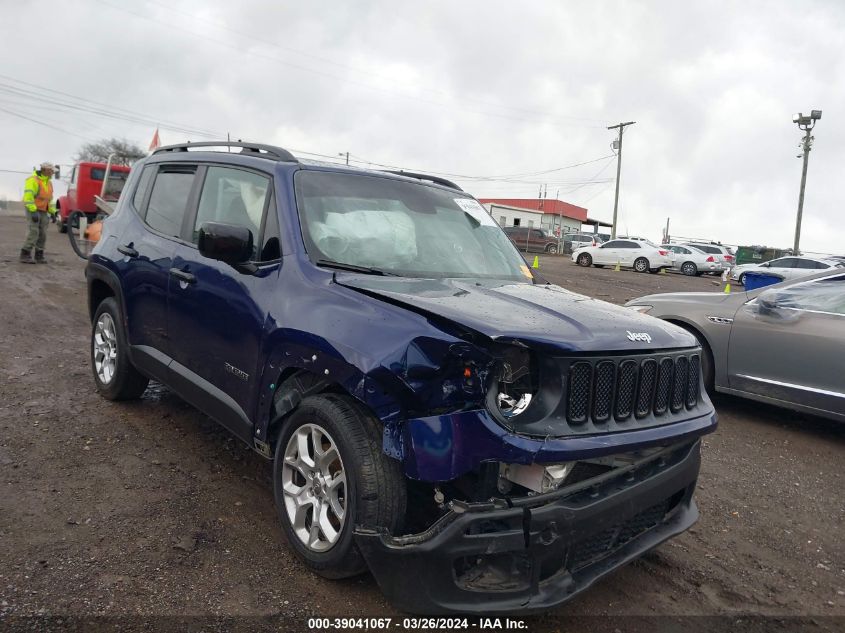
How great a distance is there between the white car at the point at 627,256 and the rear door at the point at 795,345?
Result: 78.2ft

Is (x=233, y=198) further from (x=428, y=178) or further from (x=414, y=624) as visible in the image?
(x=414, y=624)

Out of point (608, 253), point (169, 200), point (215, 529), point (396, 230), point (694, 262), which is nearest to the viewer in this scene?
point (215, 529)

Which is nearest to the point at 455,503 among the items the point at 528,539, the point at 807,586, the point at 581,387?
the point at 528,539

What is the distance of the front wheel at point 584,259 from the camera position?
2959cm

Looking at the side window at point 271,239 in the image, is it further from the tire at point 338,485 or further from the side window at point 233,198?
the tire at point 338,485

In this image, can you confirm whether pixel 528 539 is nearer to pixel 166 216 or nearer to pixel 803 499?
pixel 803 499

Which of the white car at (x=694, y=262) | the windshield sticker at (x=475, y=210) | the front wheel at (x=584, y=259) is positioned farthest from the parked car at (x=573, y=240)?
the windshield sticker at (x=475, y=210)

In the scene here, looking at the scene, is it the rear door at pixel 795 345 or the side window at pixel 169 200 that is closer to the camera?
the side window at pixel 169 200

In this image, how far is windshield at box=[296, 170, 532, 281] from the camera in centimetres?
339

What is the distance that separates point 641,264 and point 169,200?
27.1 m

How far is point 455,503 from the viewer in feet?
7.72

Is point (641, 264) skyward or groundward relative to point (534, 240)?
groundward

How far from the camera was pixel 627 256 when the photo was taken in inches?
1143

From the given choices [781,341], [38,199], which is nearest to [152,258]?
[781,341]
